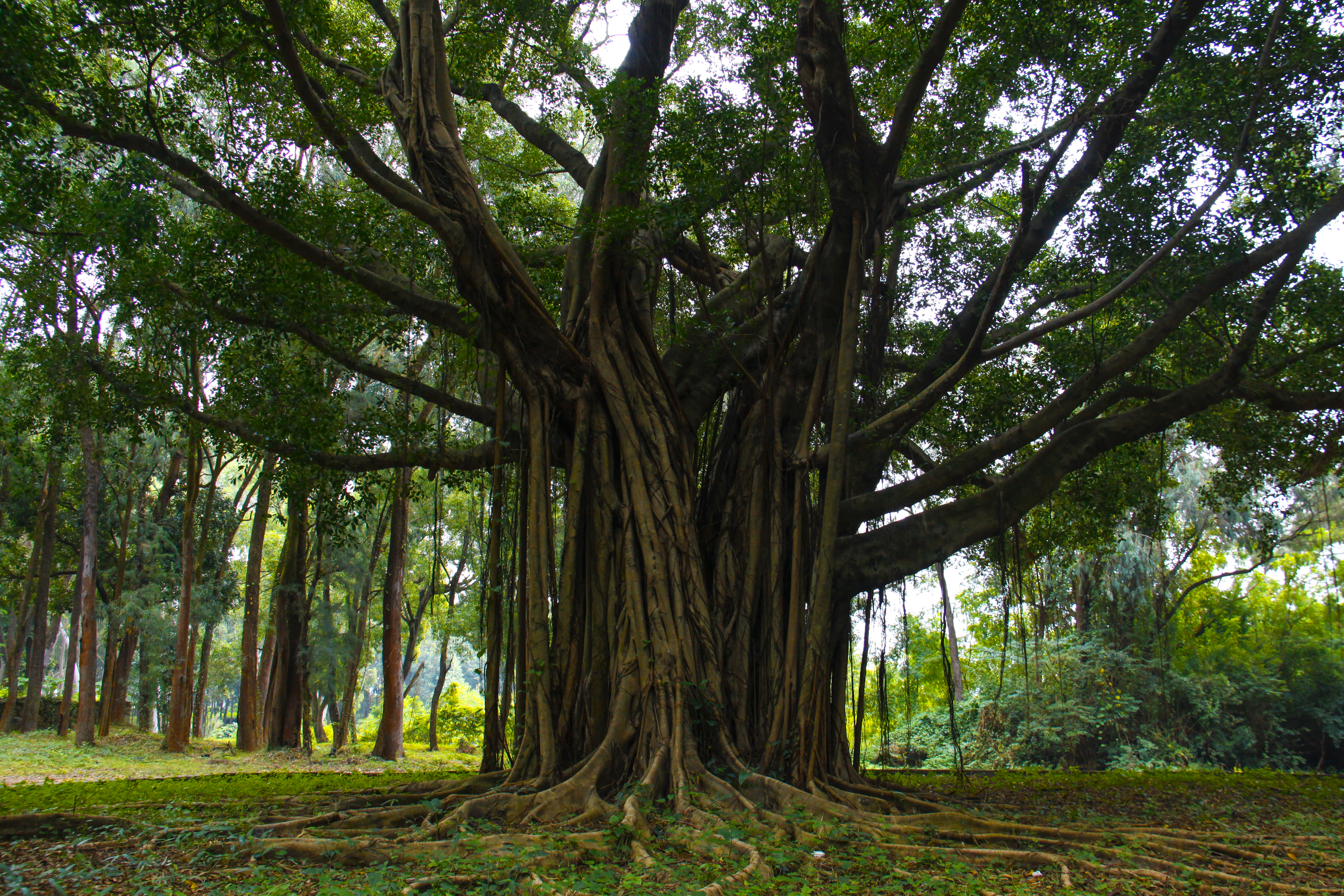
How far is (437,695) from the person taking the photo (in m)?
16.0

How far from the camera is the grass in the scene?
2.62m

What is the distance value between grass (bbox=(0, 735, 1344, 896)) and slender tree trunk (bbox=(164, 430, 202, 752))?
399 cm

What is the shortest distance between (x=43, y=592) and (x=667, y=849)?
45.0 ft

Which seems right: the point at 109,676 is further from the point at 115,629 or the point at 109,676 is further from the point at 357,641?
the point at 357,641

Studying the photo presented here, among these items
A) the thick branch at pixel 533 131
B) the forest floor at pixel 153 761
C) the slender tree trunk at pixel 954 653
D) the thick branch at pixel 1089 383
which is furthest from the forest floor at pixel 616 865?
the slender tree trunk at pixel 954 653

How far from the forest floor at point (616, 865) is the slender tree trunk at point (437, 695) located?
11.2 metres

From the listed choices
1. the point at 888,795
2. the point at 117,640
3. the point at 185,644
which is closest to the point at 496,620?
the point at 888,795

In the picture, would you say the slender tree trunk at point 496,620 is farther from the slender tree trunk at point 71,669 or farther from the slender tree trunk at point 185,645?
the slender tree trunk at point 71,669

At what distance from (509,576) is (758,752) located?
6.34 ft

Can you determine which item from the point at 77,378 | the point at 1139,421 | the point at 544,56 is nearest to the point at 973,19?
the point at 1139,421

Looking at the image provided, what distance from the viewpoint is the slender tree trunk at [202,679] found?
50.5ft

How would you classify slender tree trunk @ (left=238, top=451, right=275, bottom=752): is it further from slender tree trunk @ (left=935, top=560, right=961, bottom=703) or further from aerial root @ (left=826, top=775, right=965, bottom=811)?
slender tree trunk @ (left=935, top=560, right=961, bottom=703)

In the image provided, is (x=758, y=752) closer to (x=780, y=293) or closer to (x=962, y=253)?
(x=780, y=293)

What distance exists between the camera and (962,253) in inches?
282
